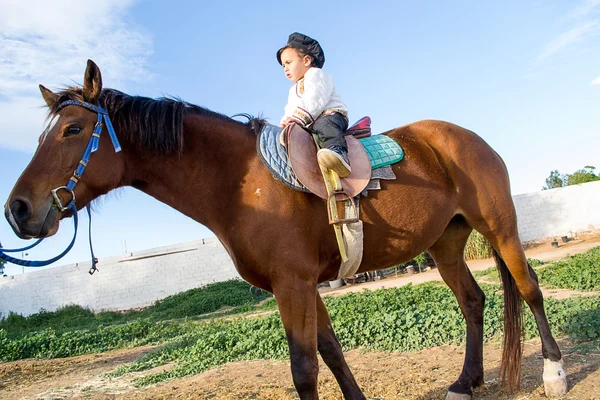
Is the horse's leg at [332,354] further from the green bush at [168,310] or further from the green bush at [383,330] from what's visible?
the green bush at [168,310]

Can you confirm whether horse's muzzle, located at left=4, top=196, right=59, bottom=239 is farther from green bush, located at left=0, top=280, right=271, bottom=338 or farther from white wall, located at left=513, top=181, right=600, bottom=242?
white wall, located at left=513, top=181, right=600, bottom=242

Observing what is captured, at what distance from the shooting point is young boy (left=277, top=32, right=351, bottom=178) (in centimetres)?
279

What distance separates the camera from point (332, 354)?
3.13 metres

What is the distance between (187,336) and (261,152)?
22.1 ft

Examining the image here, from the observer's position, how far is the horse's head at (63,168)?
7.90 ft

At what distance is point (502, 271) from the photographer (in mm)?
3816

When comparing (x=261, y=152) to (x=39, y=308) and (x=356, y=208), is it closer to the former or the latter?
(x=356, y=208)

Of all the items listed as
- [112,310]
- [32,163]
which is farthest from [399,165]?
[112,310]

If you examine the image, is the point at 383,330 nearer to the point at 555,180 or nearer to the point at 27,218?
the point at 27,218

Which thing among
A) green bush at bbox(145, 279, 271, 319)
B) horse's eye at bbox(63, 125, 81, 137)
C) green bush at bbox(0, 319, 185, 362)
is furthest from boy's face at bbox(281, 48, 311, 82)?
green bush at bbox(145, 279, 271, 319)

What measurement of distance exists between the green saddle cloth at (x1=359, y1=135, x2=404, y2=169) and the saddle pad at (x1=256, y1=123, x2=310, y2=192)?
2.02 feet

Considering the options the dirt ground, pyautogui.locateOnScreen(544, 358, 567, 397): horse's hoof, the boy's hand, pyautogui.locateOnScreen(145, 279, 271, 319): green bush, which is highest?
the boy's hand

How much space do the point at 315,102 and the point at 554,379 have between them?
2.67 metres

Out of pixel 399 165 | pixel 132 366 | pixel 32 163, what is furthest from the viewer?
pixel 132 366
